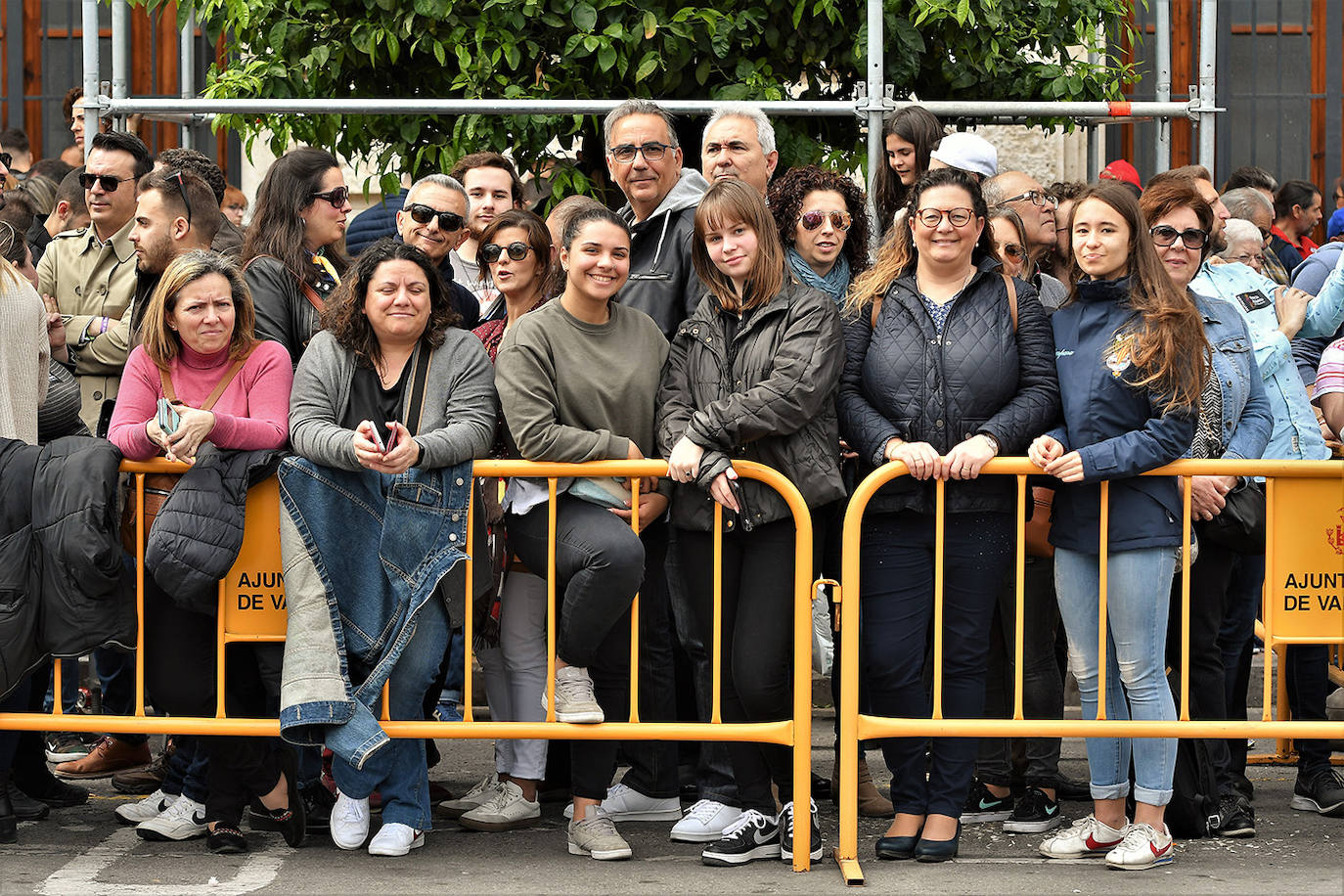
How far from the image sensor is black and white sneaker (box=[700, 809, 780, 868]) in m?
5.49

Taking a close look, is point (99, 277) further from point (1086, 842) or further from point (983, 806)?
point (1086, 842)

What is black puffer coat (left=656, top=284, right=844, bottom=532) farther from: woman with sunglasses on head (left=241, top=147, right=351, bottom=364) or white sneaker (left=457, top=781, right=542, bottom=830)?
woman with sunglasses on head (left=241, top=147, right=351, bottom=364)

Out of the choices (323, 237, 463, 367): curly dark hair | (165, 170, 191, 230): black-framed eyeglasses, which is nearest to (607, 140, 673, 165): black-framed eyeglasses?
(323, 237, 463, 367): curly dark hair

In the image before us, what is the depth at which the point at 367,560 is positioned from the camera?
5.49m

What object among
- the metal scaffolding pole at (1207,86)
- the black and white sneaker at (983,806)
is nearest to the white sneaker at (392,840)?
the black and white sneaker at (983,806)

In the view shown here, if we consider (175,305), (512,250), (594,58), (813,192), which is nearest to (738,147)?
(813,192)

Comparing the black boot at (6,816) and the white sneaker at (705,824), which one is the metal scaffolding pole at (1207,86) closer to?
the white sneaker at (705,824)

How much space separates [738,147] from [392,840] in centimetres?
269

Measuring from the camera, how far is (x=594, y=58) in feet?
25.8

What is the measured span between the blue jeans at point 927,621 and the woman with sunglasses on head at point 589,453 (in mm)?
747

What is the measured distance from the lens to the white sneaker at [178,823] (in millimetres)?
5750

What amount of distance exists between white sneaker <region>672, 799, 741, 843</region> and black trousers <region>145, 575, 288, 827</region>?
1343mm

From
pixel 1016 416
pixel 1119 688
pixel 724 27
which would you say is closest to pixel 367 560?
pixel 1016 416

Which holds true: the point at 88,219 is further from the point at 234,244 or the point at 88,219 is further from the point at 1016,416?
the point at 1016,416
